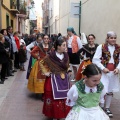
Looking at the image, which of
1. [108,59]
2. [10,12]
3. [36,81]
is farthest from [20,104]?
[10,12]

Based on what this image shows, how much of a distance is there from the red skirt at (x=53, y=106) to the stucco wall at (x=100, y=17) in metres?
5.20

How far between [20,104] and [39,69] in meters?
1.04

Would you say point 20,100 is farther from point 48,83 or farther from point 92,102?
point 92,102

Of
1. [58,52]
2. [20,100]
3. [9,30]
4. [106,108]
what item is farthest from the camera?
[9,30]

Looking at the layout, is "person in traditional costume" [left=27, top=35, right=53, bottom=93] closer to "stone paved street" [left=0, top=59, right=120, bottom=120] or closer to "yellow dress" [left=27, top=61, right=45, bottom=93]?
"yellow dress" [left=27, top=61, right=45, bottom=93]

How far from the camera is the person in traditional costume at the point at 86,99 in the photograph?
307cm

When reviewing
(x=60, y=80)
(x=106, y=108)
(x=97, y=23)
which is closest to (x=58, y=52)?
(x=60, y=80)

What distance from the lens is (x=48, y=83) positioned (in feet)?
15.7

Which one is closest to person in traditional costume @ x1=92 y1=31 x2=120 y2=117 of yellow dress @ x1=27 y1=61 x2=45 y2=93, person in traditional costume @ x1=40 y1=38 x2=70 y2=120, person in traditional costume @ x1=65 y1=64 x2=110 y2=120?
person in traditional costume @ x1=40 y1=38 x2=70 y2=120

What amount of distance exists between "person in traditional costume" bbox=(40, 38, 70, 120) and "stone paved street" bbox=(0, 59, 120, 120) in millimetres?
519

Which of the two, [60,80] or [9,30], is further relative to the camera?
[9,30]

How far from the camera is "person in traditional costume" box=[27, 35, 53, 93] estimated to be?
6.36 metres

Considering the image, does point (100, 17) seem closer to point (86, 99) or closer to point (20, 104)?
point (20, 104)

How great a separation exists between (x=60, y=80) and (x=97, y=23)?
8.46 metres
